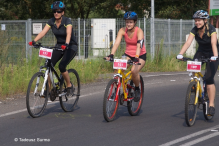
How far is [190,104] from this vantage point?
679cm

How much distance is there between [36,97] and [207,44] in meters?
3.07

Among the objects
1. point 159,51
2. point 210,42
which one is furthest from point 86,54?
point 210,42

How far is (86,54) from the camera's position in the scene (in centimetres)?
1858

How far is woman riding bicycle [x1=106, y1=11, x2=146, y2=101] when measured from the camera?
24.0 feet

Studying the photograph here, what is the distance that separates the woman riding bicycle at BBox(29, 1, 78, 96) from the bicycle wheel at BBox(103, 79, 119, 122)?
1221mm

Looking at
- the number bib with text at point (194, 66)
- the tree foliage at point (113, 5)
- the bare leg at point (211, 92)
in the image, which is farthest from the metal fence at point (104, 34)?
the tree foliage at point (113, 5)

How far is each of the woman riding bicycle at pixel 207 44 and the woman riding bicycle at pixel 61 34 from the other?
2108 millimetres

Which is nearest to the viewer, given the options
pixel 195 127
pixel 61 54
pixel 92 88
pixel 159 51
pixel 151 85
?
pixel 195 127

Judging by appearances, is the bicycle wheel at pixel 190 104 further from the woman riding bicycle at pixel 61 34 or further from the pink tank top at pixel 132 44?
the woman riding bicycle at pixel 61 34

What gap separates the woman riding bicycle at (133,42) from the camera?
7301 millimetres

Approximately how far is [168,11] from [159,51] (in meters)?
15.1

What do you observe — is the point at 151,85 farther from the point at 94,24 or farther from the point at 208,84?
the point at 94,24

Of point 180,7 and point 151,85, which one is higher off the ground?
point 180,7

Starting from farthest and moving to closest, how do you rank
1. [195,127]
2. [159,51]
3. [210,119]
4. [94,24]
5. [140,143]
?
[94,24], [159,51], [210,119], [195,127], [140,143]
